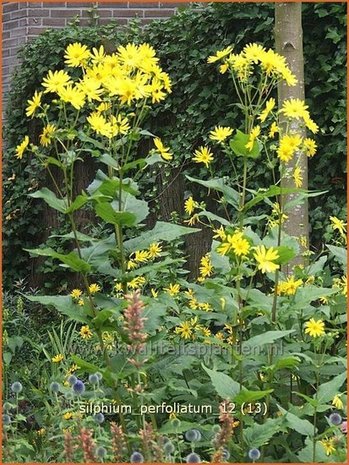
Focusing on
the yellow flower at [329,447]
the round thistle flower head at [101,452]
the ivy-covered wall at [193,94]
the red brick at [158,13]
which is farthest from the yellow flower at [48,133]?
the red brick at [158,13]

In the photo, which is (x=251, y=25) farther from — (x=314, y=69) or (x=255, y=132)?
(x=255, y=132)

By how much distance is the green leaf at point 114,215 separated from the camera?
6.67ft

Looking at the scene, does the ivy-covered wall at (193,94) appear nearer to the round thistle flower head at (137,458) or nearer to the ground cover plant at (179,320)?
the ground cover plant at (179,320)

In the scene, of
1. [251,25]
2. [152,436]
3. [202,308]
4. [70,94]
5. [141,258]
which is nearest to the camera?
[152,436]

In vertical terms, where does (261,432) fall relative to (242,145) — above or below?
below

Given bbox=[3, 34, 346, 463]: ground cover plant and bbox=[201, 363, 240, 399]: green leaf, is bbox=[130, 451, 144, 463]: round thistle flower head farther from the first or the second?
bbox=[201, 363, 240, 399]: green leaf

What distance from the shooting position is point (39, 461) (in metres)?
2.25

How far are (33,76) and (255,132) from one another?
4.28 metres

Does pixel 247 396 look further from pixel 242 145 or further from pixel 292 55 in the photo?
pixel 292 55

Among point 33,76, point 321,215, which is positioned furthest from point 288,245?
point 33,76

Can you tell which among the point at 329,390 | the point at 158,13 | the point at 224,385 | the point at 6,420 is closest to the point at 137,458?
the point at 224,385

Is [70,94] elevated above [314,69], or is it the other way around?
[314,69]

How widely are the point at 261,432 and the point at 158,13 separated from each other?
4.90 metres

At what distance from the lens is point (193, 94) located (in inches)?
199
